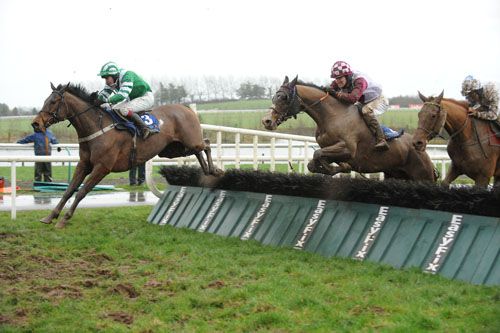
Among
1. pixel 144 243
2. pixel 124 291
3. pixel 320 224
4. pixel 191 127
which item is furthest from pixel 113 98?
pixel 124 291

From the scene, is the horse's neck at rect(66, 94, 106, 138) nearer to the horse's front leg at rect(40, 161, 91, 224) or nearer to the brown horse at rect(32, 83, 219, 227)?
the brown horse at rect(32, 83, 219, 227)

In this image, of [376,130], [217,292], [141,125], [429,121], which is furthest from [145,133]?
[217,292]

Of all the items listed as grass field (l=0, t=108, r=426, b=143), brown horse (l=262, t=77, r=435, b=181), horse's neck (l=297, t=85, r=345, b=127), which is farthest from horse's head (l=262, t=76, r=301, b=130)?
grass field (l=0, t=108, r=426, b=143)

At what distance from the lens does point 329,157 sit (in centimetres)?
929

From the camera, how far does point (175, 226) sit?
10156 millimetres

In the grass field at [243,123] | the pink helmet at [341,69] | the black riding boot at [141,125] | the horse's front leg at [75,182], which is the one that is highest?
the pink helmet at [341,69]

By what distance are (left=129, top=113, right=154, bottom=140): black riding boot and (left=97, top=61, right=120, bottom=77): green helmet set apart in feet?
2.09

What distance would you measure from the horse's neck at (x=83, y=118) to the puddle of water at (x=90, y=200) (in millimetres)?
2912

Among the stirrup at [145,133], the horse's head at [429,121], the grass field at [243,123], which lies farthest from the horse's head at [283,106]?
the grass field at [243,123]

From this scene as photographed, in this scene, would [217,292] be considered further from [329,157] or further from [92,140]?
[92,140]

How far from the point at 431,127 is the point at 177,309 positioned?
4.40m

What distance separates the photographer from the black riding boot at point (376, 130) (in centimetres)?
964

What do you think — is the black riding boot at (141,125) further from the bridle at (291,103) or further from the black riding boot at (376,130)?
the black riding boot at (376,130)

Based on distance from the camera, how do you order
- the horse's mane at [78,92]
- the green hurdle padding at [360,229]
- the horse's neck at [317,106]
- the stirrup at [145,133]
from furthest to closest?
the stirrup at [145,133] < the horse's mane at [78,92] < the horse's neck at [317,106] < the green hurdle padding at [360,229]
